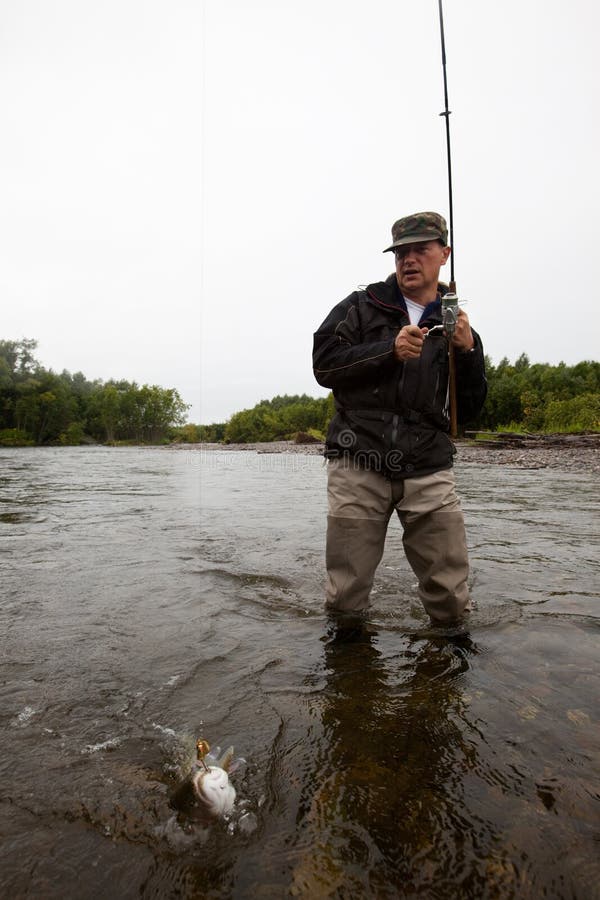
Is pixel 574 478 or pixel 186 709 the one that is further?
pixel 574 478

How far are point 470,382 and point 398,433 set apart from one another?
67 centimetres

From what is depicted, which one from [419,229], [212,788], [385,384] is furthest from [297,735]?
[419,229]

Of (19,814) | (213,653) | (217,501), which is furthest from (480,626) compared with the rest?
(217,501)

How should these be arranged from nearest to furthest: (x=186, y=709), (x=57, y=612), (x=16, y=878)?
(x=16, y=878) < (x=186, y=709) < (x=57, y=612)

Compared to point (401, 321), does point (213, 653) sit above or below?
below

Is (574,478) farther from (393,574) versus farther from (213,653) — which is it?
(213,653)

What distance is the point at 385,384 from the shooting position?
3365 mm

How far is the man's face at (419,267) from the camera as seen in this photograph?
3.41 m

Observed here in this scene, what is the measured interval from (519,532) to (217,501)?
19.3ft

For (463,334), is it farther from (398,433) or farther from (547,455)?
(547,455)

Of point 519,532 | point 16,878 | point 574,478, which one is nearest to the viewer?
point 16,878

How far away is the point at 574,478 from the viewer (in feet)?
43.0

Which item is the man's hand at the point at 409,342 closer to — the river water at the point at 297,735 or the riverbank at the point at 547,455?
the river water at the point at 297,735

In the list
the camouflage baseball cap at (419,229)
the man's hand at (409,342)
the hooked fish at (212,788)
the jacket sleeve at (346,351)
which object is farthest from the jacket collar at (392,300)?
the hooked fish at (212,788)
